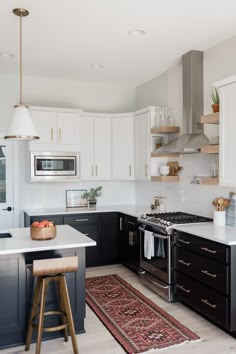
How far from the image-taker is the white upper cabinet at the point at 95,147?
212 inches

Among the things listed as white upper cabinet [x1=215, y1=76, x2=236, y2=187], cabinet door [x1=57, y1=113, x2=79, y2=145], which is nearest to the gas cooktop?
white upper cabinet [x1=215, y1=76, x2=236, y2=187]

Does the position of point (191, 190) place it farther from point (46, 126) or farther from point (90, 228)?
point (46, 126)

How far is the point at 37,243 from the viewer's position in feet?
9.28

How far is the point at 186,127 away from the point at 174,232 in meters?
1.39

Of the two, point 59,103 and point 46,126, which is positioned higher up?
point 59,103

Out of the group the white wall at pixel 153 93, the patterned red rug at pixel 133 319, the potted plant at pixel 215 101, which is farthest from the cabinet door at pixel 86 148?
the potted plant at pixel 215 101

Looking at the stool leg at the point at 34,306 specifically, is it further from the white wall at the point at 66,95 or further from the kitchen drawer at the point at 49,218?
the white wall at the point at 66,95

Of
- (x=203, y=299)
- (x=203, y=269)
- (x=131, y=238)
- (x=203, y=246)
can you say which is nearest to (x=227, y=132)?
(x=203, y=246)

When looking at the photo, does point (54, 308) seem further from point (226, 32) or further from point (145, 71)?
point (145, 71)

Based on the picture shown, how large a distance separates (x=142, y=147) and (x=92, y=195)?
3.92ft

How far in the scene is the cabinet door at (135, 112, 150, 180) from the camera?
4957 mm

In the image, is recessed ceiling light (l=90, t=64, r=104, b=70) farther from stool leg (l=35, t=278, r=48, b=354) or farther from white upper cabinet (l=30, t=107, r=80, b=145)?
stool leg (l=35, t=278, r=48, b=354)

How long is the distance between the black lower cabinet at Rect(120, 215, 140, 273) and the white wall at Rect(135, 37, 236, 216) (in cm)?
64

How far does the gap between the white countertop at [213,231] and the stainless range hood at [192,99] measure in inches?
37.6
